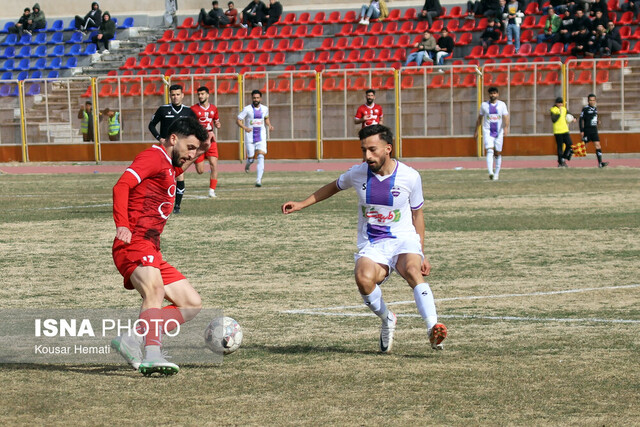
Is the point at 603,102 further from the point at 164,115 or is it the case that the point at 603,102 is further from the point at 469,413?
the point at 469,413

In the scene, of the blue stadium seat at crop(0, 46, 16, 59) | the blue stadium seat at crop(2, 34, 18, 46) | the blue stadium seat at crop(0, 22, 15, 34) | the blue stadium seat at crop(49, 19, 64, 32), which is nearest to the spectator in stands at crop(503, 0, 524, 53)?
the blue stadium seat at crop(49, 19, 64, 32)

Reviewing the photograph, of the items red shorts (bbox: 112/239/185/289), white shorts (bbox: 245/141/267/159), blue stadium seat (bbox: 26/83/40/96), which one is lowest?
white shorts (bbox: 245/141/267/159)

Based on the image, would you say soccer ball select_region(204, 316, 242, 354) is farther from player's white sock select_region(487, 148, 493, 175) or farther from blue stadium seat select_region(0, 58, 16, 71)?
blue stadium seat select_region(0, 58, 16, 71)

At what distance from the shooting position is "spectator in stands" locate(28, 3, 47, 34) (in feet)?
146

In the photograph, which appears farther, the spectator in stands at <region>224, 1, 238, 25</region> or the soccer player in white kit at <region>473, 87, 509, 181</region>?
the spectator in stands at <region>224, 1, 238, 25</region>

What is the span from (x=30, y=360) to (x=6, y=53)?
40285 millimetres

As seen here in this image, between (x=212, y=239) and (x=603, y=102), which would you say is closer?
(x=212, y=239)

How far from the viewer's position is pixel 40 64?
4350 centimetres

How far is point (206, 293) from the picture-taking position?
32.4 ft

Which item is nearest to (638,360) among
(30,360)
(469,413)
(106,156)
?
(469,413)

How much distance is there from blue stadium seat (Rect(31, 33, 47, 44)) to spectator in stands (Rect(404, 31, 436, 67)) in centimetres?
1731

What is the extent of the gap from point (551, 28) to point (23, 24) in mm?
22973

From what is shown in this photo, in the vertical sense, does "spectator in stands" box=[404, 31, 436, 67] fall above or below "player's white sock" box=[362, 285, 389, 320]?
above

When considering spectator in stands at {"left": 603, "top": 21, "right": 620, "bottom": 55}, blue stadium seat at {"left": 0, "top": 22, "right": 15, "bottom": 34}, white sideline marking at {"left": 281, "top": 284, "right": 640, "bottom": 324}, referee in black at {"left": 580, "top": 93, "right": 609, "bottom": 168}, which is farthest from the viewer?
blue stadium seat at {"left": 0, "top": 22, "right": 15, "bottom": 34}
